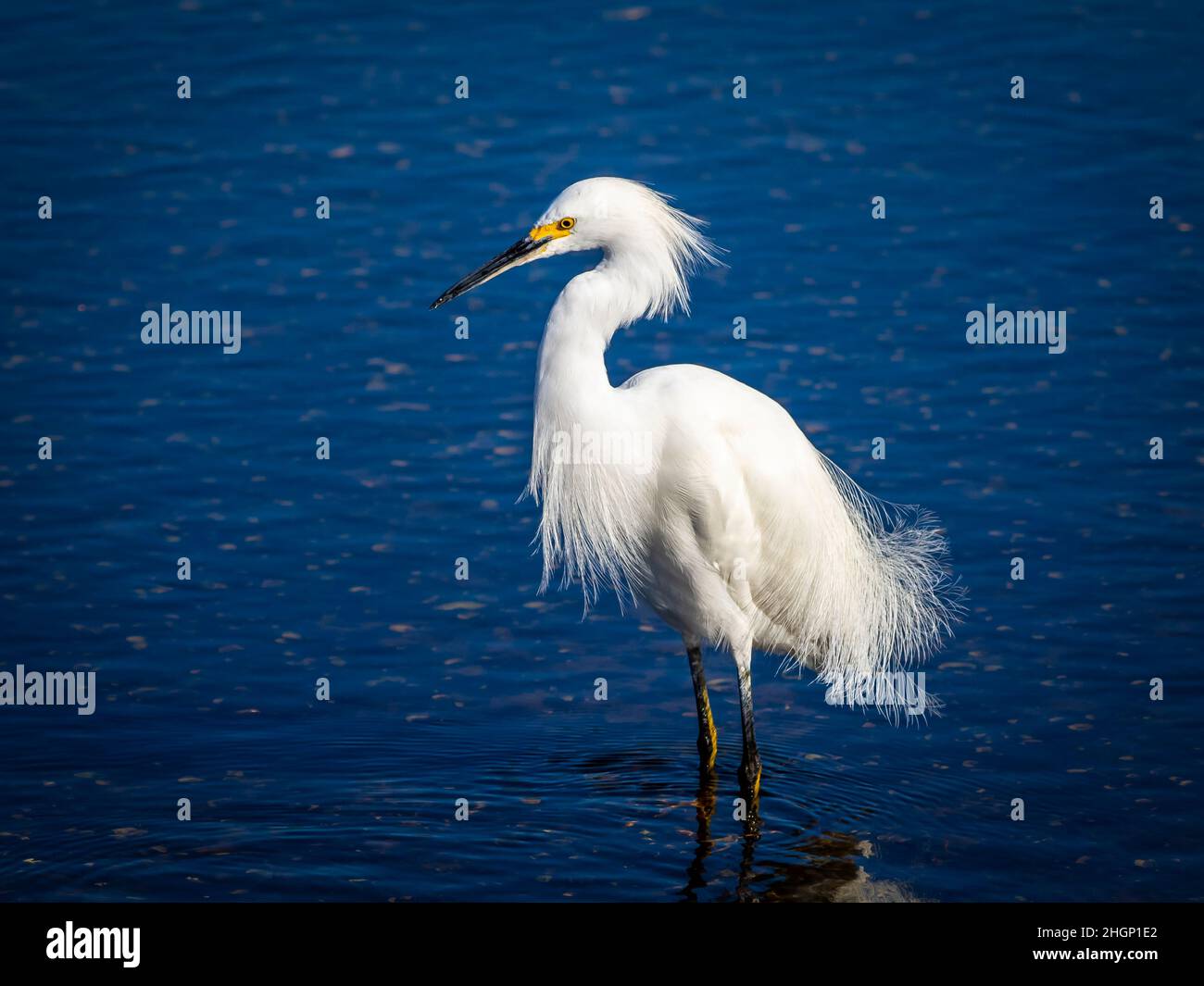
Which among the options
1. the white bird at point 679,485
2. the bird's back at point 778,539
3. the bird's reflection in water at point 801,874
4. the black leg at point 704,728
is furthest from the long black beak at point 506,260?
the bird's reflection in water at point 801,874

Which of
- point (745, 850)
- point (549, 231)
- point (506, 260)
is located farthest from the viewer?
point (506, 260)

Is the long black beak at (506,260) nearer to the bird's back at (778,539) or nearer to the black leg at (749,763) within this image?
the bird's back at (778,539)

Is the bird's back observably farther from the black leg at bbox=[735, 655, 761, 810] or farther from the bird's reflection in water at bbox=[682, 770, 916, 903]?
the bird's reflection in water at bbox=[682, 770, 916, 903]

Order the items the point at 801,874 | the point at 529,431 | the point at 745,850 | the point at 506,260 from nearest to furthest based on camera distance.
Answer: the point at 801,874
the point at 745,850
the point at 506,260
the point at 529,431

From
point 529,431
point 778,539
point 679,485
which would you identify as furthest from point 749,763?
point 529,431

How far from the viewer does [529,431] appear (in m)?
10.4

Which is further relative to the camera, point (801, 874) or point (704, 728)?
point (704, 728)

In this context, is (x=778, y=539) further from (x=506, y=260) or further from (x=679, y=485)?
(x=506, y=260)

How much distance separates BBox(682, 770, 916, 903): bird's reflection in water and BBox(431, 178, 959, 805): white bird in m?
0.39

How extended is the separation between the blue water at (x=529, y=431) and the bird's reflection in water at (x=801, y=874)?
0.02 meters

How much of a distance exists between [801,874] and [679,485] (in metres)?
1.63

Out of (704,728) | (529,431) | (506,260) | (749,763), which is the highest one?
(506,260)

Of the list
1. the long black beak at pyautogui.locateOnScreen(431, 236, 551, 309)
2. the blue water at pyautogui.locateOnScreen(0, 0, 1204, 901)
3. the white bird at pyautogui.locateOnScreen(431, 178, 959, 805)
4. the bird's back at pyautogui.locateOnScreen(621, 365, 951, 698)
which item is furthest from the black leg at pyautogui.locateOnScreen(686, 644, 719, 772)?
the long black beak at pyautogui.locateOnScreen(431, 236, 551, 309)
